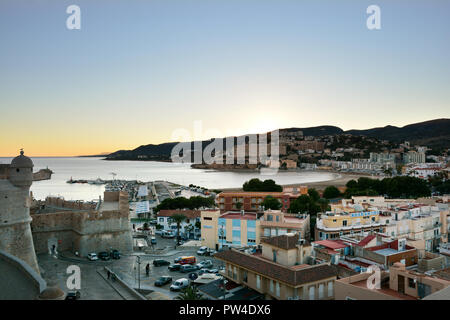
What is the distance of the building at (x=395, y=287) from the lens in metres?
8.84

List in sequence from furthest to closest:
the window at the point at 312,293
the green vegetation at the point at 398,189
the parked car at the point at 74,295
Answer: the green vegetation at the point at 398,189, the parked car at the point at 74,295, the window at the point at 312,293

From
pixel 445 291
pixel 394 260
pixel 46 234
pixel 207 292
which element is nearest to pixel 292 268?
pixel 207 292

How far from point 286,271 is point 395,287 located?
9.77 ft

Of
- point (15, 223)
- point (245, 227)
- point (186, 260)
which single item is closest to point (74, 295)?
point (15, 223)

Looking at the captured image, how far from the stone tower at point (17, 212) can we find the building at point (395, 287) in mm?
9726

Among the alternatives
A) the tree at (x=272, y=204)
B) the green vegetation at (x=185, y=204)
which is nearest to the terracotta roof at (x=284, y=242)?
the tree at (x=272, y=204)

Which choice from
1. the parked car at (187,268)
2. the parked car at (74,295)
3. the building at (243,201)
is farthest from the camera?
the building at (243,201)

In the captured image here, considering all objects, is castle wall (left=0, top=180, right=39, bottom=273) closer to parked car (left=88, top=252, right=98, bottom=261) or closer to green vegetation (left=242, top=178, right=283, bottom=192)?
→ parked car (left=88, top=252, right=98, bottom=261)

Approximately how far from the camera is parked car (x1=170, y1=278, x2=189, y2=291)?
13213 mm

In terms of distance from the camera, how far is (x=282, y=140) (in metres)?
183

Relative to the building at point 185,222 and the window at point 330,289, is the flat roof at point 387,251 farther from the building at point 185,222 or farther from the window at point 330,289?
the building at point 185,222

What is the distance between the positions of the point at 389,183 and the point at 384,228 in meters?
28.1

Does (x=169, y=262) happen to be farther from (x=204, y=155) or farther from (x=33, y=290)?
(x=204, y=155)
